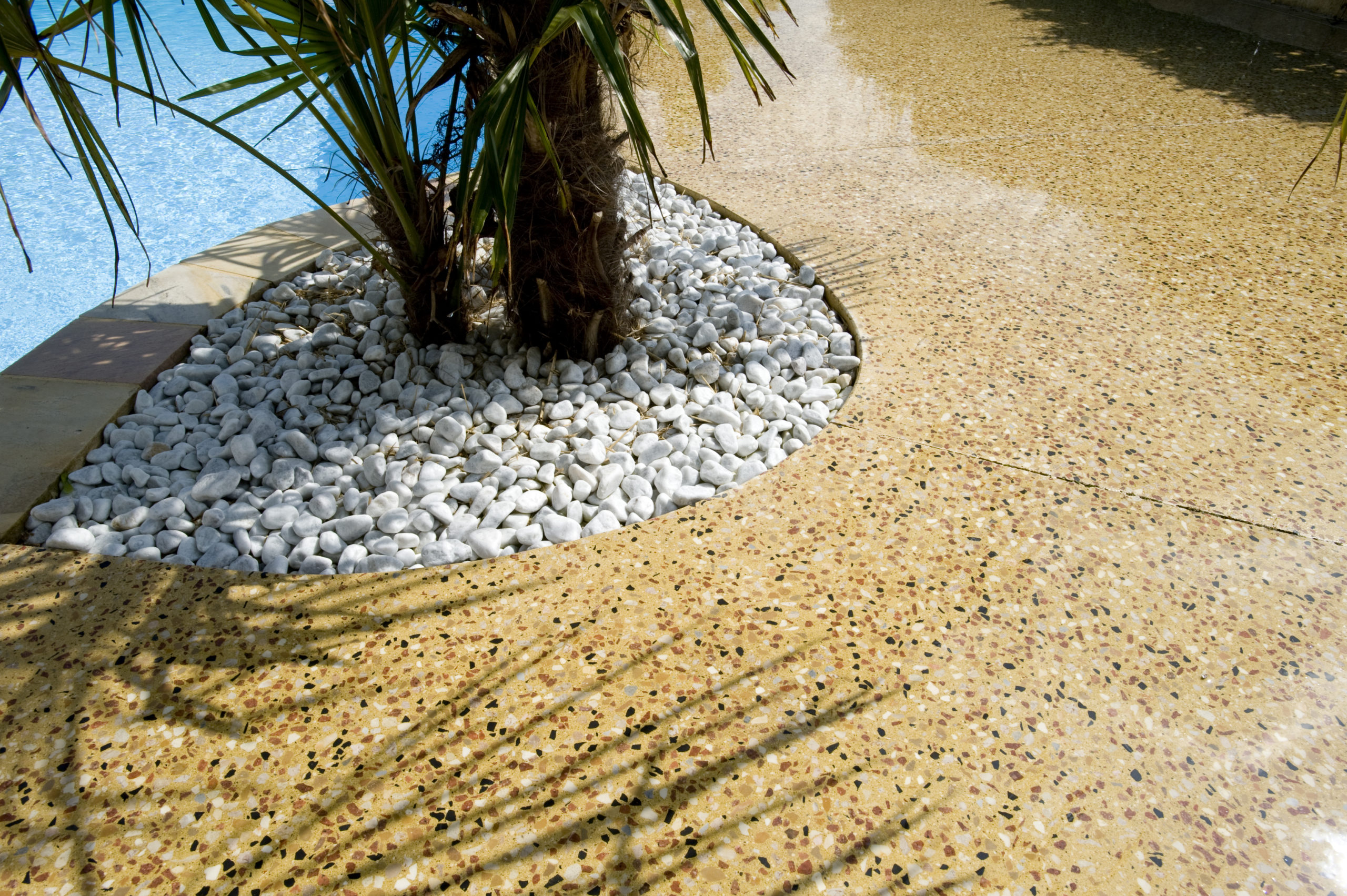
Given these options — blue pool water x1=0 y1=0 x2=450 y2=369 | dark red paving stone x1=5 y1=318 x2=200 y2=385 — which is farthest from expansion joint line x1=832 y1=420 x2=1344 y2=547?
blue pool water x1=0 y1=0 x2=450 y2=369

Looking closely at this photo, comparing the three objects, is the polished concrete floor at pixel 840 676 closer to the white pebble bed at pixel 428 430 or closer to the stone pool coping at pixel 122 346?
the white pebble bed at pixel 428 430

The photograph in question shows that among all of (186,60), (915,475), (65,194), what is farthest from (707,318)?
(186,60)

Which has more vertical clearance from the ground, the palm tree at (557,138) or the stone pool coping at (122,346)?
the palm tree at (557,138)

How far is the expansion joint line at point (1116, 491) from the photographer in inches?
74.3

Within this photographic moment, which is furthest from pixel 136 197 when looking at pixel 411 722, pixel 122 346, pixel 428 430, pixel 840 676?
pixel 840 676

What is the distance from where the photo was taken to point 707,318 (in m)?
2.69

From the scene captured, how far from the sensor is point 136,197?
15.7 feet

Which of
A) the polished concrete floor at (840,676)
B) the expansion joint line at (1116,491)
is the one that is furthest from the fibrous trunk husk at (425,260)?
the expansion joint line at (1116,491)

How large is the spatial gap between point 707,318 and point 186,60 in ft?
19.4

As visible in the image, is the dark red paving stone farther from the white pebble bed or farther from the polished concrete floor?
the polished concrete floor

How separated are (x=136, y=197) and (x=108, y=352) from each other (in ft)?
9.52

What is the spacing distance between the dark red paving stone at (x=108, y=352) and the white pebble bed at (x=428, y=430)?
0.07m

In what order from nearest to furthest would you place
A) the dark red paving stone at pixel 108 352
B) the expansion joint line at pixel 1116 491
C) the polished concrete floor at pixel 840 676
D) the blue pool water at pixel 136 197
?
1. the polished concrete floor at pixel 840 676
2. the expansion joint line at pixel 1116 491
3. the dark red paving stone at pixel 108 352
4. the blue pool water at pixel 136 197

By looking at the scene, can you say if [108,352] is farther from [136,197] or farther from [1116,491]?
[136,197]
